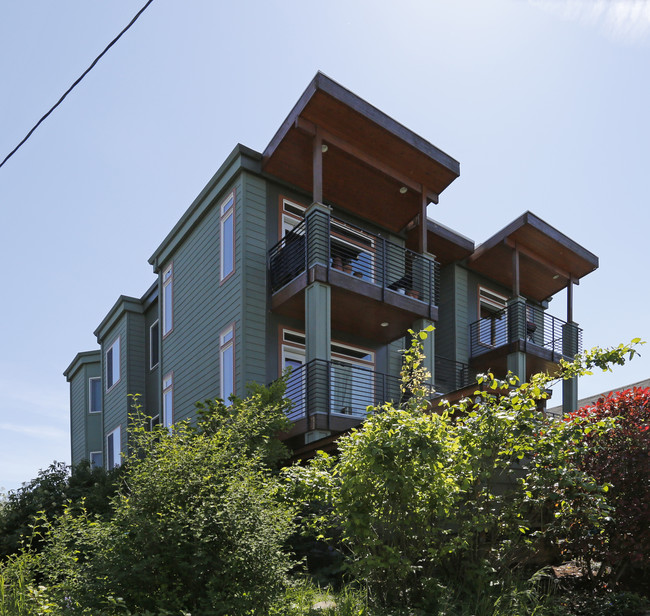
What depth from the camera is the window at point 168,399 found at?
54.9 feet

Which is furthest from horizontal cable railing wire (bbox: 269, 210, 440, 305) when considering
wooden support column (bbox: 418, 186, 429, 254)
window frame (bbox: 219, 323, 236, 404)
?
window frame (bbox: 219, 323, 236, 404)

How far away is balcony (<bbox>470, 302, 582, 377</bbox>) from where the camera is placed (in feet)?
58.7

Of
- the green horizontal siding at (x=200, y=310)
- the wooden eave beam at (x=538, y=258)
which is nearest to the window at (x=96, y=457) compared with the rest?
the green horizontal siding at (x=200, y=310)

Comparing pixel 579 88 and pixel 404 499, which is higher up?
pixel 579 88

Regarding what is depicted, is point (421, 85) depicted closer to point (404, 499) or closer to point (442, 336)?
point (404, 499)

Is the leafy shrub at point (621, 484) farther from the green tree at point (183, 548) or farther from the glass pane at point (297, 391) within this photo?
the glass pane at point (297, 391)

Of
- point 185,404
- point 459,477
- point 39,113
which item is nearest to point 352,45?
point 39,113

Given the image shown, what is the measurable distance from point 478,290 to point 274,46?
13.3m

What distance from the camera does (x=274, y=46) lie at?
772 cm

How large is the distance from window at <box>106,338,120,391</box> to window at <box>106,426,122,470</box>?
161 cm

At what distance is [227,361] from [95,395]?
13035 mm

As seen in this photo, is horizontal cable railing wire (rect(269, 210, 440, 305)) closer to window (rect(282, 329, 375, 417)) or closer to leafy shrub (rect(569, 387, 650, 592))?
window (rect(282, 329, 375, 417))

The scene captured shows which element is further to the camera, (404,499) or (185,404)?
(185,404)

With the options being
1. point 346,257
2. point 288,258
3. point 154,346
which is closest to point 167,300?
point 154,346
